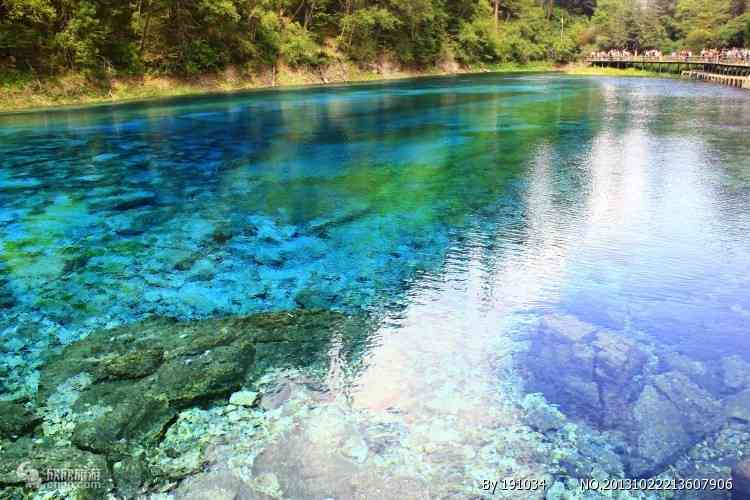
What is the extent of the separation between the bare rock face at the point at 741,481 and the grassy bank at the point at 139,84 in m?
40.4

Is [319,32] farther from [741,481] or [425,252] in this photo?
[741,481]

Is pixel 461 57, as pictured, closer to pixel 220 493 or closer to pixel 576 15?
pixel 576 15

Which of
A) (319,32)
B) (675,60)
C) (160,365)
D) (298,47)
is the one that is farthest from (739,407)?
(675,60)

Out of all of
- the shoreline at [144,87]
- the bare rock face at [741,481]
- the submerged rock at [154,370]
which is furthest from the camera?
the shoreline at [144,87]

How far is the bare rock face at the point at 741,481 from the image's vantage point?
475 centimetres

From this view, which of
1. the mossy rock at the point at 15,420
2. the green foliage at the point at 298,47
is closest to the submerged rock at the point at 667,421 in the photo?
the mossy rock at the point at 15,420

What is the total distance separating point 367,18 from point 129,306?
61141 millimetres

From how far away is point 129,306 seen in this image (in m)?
8.49

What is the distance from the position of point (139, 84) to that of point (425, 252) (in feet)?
132

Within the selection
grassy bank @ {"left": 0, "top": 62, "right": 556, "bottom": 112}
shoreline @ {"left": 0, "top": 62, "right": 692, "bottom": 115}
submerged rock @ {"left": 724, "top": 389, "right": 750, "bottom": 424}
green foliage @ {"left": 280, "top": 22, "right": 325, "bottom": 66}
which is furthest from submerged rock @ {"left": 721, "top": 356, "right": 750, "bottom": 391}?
green foliage @ {"left": 280, "top": 22, "right": 325, "bottom": 66}

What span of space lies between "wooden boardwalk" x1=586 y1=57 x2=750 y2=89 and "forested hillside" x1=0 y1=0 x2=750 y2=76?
7204mm

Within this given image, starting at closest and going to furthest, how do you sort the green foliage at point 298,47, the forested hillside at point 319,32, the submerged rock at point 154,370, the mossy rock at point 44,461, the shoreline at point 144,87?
the mossy rock at point 44,461, the submerged rock at point 154,370, the shoreline at point 144,87, the forested hillside at point 319,32, the green foliage at point 298,47

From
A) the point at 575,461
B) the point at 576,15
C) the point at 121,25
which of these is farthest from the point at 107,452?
the point at 576,15

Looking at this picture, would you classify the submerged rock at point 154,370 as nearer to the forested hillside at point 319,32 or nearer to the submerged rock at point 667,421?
the submerged rock at point 667,421
